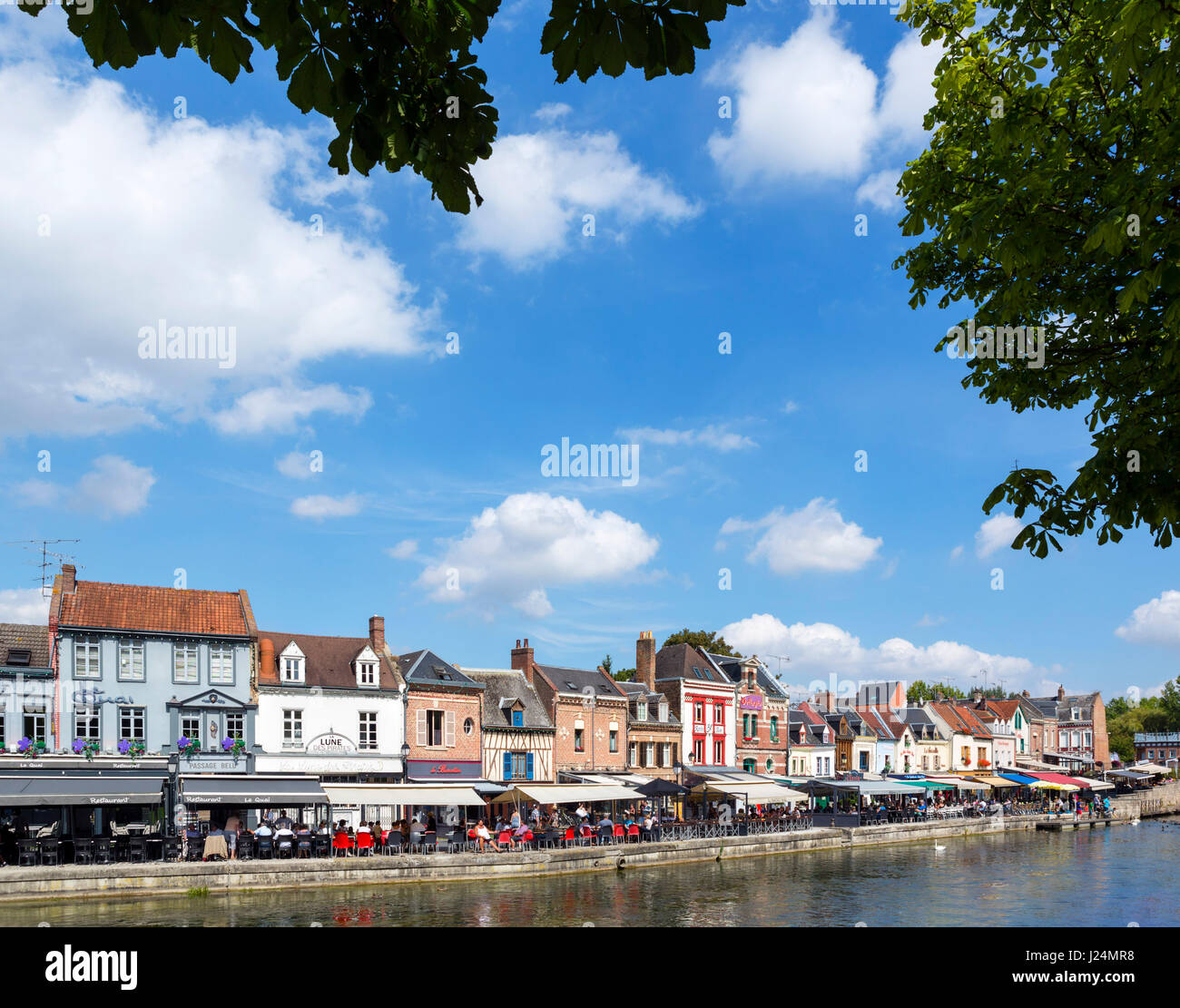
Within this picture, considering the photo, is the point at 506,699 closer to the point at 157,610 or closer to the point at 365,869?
the point at 157,610

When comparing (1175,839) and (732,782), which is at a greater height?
(732,782)

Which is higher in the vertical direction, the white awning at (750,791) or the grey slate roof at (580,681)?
the grey slate roof at (580,681)

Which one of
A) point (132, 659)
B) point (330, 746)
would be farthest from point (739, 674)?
point (132, 659)

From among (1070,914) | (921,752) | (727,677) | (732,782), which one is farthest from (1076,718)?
(1070,914)

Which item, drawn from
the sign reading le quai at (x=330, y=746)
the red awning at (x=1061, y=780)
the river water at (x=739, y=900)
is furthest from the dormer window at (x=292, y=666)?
the red awning at (x=1061, y=780)

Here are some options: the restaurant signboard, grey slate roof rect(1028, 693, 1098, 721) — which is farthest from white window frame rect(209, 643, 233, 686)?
grey slate roof rect(1028, 693, 1098, 721)

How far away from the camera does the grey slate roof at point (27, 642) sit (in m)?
38.7

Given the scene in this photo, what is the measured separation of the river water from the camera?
27.2 m

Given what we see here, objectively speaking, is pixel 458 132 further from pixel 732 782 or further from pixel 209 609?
pixel 732 782

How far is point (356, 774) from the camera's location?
146 ft

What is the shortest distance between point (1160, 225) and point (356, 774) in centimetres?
4178

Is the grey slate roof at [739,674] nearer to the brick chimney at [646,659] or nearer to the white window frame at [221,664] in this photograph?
the brick chimney at [646,659]

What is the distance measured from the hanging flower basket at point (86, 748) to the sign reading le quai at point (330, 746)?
8.46 meters

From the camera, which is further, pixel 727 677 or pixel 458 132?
pixel 727 677
